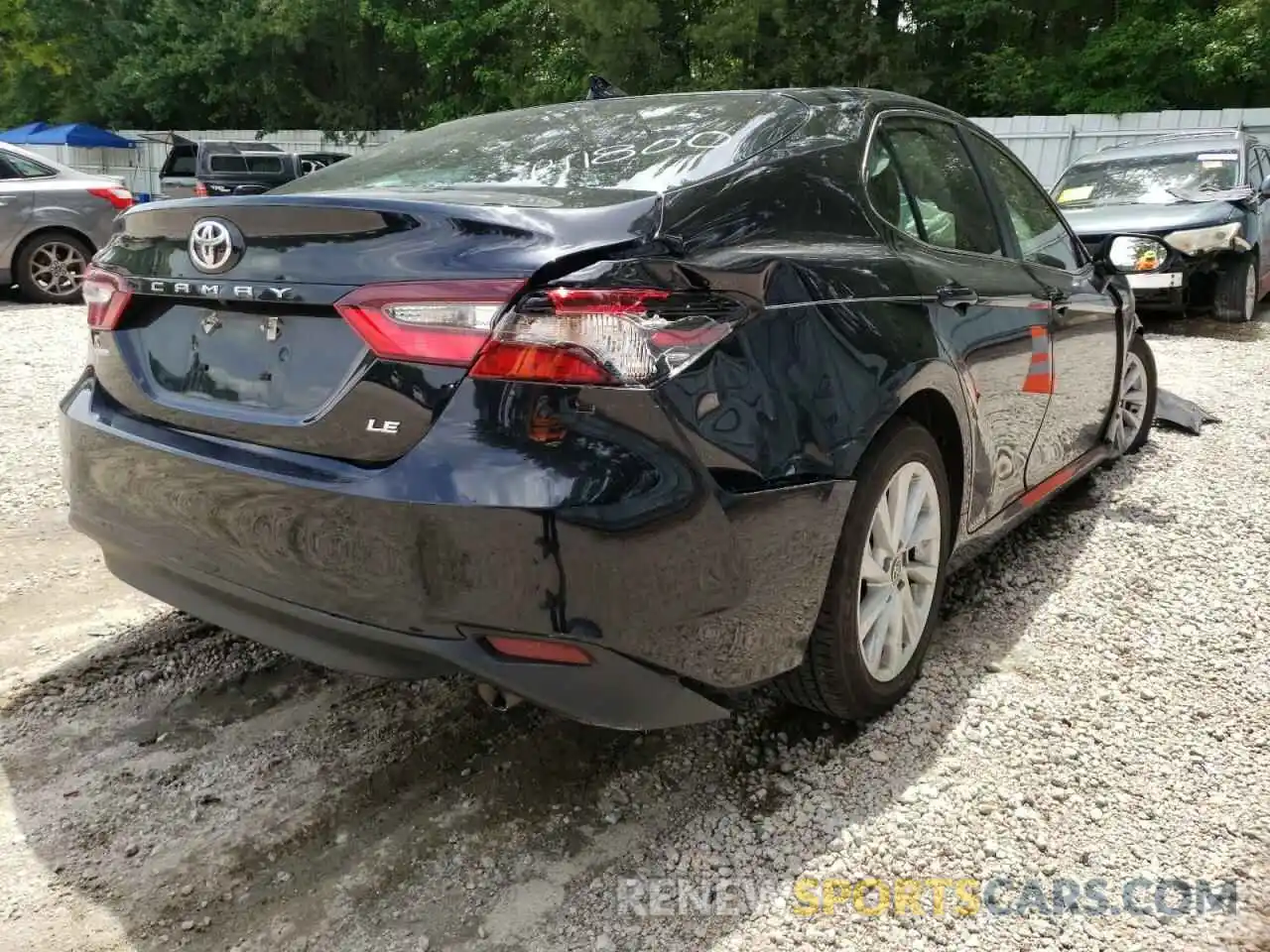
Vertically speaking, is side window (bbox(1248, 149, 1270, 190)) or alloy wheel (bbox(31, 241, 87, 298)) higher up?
side window (bbox(1248, 149, 1270, 190))

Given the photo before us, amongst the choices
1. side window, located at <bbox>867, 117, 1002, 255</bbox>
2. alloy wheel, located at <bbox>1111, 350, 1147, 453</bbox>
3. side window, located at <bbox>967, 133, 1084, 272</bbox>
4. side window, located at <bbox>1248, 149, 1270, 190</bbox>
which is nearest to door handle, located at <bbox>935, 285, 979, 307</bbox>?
side window, located at <bbox>867, 117, 1002, 255</bbox>

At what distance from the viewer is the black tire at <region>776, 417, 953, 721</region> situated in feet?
7.75

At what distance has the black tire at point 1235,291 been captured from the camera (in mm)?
9102

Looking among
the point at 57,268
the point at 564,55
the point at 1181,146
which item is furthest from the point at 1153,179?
the point at 564,55

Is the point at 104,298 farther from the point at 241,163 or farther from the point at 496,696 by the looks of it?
the point at 241,163

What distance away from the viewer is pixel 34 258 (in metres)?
9.62

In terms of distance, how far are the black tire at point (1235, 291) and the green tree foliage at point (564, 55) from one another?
10095mm

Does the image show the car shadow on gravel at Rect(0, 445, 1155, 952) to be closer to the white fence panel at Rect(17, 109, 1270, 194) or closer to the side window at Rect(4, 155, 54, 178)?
the side window at Rect(4, 155, 54, 178)

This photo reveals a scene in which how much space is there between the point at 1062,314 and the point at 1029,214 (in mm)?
458

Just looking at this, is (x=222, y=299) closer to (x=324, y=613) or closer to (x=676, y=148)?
(x=324, y=613)

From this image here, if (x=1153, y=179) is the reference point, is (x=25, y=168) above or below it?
above

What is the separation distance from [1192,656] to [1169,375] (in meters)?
4.81

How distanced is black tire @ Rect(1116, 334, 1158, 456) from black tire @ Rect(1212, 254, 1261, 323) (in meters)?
4.82

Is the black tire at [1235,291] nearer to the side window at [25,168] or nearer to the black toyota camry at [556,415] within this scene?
the black toyota camry at [556,415]
